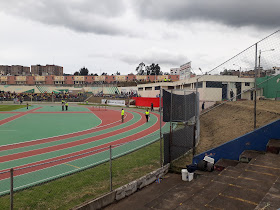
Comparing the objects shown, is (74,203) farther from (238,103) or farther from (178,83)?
(178,83)

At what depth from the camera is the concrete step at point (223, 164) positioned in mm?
7336

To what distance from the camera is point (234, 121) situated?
18438 mm

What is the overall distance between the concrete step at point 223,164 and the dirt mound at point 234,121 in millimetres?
3523

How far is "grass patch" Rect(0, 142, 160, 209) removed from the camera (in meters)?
5.90

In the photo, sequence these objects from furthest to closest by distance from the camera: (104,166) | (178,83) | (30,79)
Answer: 1. (30,79)
2. (178,83)
3. (104,166)

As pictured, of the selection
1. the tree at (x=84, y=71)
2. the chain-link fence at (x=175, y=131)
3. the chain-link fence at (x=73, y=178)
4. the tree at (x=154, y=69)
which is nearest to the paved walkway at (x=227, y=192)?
the chain-link fence at (x=73, y=178)

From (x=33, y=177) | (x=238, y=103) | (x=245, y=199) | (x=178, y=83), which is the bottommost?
(x=33, y=177)

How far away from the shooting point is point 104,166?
9.09 m

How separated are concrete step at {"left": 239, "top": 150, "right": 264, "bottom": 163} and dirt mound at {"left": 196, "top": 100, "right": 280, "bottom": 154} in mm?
3971

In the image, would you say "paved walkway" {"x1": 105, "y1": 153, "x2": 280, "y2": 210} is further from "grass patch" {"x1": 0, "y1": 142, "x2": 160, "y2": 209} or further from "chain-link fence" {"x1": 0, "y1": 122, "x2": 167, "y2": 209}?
"chain-link fence" {"x1": 0, "y1": 122, "x2": 167, "y2": 209}

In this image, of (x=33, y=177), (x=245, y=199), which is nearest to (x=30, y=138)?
(x=33, y=177)

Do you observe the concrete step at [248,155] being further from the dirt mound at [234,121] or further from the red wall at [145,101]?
the red wall at [145,101]

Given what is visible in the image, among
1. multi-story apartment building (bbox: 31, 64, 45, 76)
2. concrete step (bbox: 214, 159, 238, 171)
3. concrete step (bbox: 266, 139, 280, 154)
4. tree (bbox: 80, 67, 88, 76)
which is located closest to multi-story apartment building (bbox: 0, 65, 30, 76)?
multi-story apartment building (bbox: 31, 64, 45, 76)

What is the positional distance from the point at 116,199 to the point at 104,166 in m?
2.89
